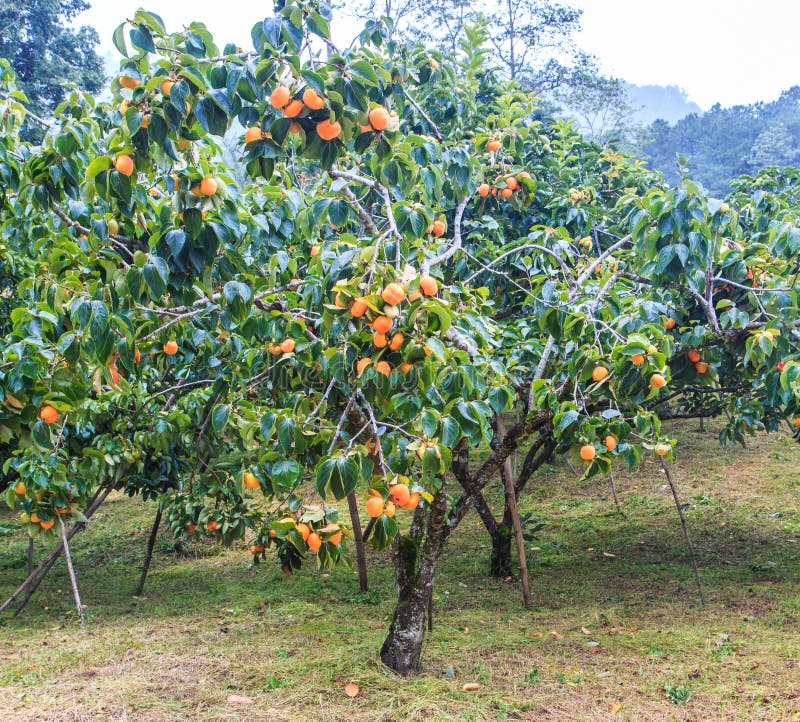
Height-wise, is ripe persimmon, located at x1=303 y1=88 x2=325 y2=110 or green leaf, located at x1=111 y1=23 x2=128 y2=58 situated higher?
green leaf, located at x1=111 y1=23 x2=128 y2=58

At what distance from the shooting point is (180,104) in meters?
1.96

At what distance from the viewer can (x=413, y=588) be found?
3348 millimetres

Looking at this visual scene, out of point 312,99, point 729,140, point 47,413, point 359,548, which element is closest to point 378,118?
point 312,99

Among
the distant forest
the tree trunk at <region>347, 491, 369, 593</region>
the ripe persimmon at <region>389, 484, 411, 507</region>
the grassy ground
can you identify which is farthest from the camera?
the distant forest

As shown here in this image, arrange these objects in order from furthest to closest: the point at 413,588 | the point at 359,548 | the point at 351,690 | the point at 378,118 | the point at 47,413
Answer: the point at 359,548, the point at 413,588, the point at 351,690, the point at 47,413, the point at 378,118

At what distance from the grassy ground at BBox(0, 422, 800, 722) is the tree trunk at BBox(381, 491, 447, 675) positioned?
13 centimetres

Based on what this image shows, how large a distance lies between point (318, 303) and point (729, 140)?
95.6 feet

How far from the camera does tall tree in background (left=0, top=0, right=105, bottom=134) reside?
14.4 meters

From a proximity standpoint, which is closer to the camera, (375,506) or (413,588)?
(375,506)

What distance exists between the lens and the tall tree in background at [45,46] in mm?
14422

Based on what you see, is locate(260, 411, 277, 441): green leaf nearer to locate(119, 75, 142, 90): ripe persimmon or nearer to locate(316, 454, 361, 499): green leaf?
locate(316, 454, 361, 499): green leaf

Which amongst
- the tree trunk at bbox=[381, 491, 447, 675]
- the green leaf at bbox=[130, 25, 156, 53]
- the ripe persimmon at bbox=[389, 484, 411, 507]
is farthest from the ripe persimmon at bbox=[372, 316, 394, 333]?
the tree trunk at bbox=[381, 491, 447, 675]

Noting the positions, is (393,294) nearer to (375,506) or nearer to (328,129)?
(328,129)

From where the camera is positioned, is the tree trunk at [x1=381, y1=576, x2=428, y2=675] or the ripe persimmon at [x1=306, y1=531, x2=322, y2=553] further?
the tree trunk at [x1=381, y1=576, x2=428, y2=675]
